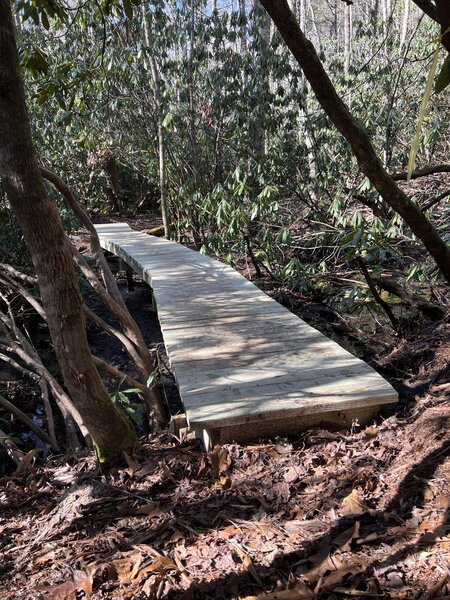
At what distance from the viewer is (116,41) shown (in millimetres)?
8930

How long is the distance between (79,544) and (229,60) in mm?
8324

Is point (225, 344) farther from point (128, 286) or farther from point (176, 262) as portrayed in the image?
point (128, 286)

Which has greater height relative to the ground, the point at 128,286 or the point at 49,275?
the point at 49,275

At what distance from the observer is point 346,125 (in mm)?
2098

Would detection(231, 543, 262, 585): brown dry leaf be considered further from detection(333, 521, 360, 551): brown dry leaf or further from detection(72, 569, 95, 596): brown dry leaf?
detection(72, 569, 95, 596): brown dry leaf

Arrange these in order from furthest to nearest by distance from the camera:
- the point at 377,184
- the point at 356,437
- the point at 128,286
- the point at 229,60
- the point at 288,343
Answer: the point at 128,286
the point at 229,60
the point at 288,343
the point at 356,437
the point at 377,184

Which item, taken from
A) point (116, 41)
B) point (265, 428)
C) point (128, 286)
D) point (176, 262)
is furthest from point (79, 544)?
point (116, 41)

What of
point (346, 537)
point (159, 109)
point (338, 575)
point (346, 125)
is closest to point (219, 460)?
point (346, 537)

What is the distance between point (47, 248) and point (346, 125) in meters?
1.40

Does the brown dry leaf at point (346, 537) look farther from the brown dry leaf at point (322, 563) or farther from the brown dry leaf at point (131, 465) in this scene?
the brown dry leaf at point (131, 465)

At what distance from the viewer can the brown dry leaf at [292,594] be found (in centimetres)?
166

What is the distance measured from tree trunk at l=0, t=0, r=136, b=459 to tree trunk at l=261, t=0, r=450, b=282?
3.47 ft

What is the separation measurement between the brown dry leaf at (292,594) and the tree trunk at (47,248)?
51.6 inches

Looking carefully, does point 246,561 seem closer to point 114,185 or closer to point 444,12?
point 444,12
